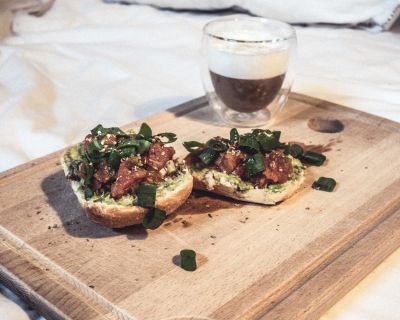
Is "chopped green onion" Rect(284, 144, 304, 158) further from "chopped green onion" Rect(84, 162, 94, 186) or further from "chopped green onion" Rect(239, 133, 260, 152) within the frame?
"chopped green onion" Rect(84, 162, 94, 186)

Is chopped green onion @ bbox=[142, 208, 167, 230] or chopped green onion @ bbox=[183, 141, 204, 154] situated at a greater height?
chopped green onion @ bbox=[183, 141, 204, 154]

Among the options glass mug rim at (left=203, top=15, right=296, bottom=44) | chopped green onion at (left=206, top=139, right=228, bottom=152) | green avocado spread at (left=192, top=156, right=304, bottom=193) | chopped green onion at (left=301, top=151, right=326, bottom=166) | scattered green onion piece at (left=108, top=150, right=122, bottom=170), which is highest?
glass mug rim at (left=203, top=15, right=296, bottom=44)

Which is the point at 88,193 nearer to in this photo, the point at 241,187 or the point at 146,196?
the point at 146,196

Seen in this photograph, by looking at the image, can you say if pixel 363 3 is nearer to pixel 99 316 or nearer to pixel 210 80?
pixel 210 80

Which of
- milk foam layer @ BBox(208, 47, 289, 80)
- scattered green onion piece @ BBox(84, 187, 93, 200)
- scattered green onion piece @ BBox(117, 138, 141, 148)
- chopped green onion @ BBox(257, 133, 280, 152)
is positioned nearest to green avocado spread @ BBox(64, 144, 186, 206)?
scattered green onion piece @ BBox(84, 187, 93, 200)

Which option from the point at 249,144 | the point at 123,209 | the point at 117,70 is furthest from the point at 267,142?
the point at 117,70

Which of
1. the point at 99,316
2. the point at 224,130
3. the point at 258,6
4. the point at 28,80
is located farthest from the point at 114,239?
the point at 258,6
